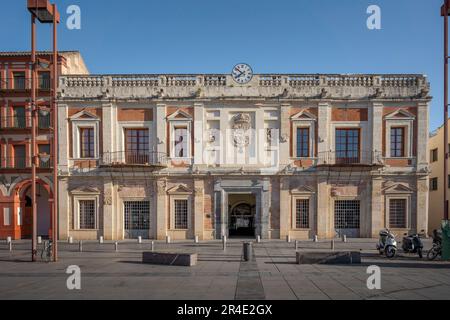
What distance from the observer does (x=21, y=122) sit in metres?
26.6

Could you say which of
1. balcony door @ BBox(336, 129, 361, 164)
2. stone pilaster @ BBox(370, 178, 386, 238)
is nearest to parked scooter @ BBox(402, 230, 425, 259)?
stone pilaster @ BBox(370, 178, 386, 238)

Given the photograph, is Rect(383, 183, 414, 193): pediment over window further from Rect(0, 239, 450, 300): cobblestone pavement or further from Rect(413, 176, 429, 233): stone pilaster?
Rect(0, 239, 450, 300): cobblestone pavement

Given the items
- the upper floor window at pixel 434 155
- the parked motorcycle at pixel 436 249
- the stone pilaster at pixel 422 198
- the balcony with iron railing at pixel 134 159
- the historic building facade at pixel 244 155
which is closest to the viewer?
the parked motorcycle at pixel 436 249

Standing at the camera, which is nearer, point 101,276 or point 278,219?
point 101,276

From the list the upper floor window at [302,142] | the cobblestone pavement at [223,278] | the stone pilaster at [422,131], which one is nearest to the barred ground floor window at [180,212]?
the cobblestone pavement at [223,278]

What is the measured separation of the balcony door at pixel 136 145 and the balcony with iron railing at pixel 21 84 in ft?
24.3

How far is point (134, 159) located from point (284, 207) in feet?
39.3

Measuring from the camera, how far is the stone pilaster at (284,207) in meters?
25.3

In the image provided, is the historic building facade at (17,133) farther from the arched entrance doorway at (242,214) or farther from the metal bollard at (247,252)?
the metal bollard at (247,252)

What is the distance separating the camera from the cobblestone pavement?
10.3m
